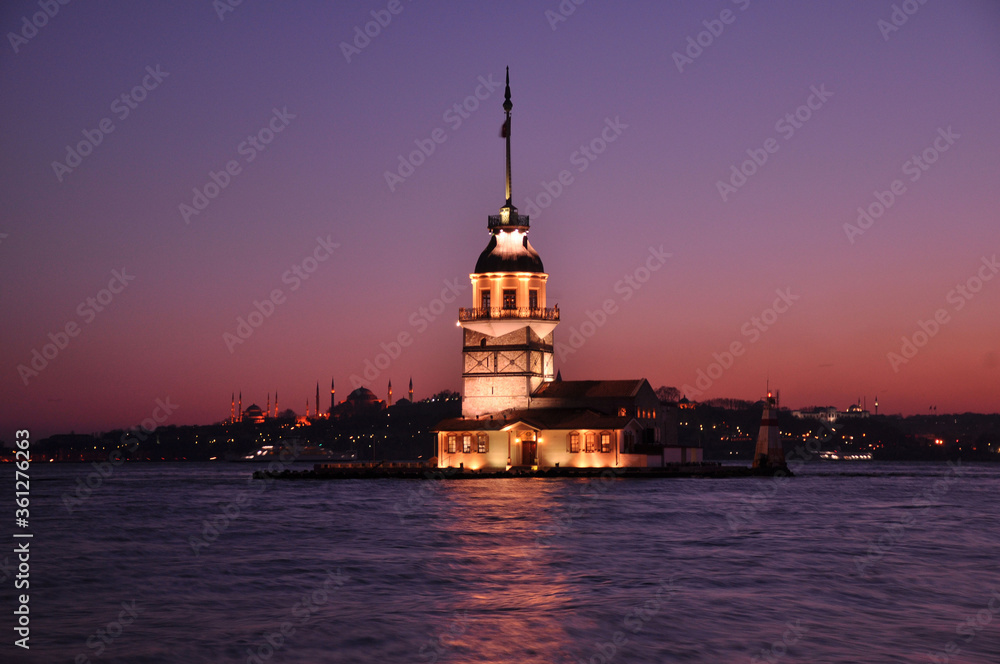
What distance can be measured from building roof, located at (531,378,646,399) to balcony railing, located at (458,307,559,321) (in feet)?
14.2

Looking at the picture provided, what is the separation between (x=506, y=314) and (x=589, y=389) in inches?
274

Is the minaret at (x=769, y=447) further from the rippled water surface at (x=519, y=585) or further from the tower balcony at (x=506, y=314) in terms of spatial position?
the rippled water surface at (x=519, y=585)

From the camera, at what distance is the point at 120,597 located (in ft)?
82.1

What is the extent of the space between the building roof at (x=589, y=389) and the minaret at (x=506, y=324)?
89cm

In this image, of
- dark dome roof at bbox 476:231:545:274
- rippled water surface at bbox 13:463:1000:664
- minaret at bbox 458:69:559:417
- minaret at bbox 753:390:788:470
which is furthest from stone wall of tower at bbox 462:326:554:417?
rippled water surface at bbox 13:463:1000:664

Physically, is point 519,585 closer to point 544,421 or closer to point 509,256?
point 544,421

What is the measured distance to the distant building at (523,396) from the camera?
236 feet

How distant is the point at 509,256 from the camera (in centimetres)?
7662

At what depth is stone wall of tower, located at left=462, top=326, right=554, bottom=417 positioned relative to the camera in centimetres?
7519

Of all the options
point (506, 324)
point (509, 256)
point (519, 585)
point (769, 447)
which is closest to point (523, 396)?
point (506, 324)

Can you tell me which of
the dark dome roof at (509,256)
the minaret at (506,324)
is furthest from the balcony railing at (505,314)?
the dark dome roof at (509,256)

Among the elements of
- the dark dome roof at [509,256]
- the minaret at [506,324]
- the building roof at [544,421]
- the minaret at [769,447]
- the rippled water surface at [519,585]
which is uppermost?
the dark dome roof at [509,256]

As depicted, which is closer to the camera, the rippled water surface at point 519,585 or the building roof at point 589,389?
the rippled water surface at point 519,585

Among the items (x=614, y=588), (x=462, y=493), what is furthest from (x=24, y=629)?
(x=462, y=493)
